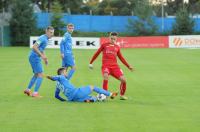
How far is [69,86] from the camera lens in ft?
48.1

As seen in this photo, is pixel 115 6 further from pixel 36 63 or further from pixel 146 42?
pixel 36 63

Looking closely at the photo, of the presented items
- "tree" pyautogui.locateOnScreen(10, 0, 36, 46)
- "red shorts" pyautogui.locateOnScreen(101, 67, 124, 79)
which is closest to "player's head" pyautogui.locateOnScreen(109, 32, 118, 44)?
"red shorts" pyautogui.locateOnScreen(101, 67, 124, 79)

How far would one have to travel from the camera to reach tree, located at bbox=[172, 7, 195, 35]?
65.8 meters

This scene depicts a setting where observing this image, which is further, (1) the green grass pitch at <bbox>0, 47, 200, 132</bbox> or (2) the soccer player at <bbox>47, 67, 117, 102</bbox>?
(2) the soccer player at <bbox>47, 67, 117, 102</bbox>

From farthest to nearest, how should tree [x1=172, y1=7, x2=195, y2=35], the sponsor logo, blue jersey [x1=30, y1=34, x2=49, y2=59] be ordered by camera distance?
tree [x1=172, y1=7, x2=195, y2=35] → the sponsor logo → blue jersey [x1=30, y1=34, x2=49, y2=59]

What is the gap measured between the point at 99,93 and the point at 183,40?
132ft

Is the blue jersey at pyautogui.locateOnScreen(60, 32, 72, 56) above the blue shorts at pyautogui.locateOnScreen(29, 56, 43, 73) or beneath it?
above

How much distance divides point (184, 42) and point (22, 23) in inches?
743

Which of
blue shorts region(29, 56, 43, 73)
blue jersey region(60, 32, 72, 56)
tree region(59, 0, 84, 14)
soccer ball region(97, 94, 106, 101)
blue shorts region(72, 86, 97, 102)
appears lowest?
soccer ball region(97, 94, 106, 101)

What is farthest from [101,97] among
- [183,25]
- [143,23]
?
[143,23]

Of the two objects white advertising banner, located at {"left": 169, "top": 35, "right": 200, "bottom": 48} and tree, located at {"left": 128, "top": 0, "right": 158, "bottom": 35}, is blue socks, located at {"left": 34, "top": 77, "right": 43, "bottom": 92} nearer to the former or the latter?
white advertising banner, located at {"left": 169, "top": 35, "right": 200, "bottom": 48}

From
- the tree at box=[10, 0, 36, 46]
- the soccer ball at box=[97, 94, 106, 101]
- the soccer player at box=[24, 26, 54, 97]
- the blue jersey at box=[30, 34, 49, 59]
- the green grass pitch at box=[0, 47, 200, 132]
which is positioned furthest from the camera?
the tree at box=[10, 0, 36, 46]

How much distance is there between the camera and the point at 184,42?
2128 inches

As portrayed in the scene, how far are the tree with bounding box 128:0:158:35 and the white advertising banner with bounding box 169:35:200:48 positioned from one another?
501 inches
